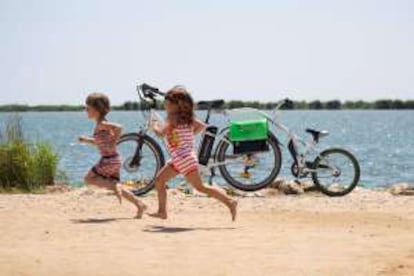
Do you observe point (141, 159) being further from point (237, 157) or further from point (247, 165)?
point (247, 165)

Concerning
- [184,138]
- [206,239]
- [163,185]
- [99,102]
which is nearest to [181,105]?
[184,138]

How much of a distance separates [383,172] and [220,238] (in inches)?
851

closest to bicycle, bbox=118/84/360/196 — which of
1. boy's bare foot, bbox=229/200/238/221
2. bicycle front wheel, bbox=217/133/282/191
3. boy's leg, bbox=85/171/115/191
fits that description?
bicycle front wheel, bbox=217/133/282/191

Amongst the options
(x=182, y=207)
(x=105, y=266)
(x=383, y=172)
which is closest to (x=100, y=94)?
(x=182, y=207)

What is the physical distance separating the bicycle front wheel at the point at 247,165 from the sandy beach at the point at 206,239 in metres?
0.90

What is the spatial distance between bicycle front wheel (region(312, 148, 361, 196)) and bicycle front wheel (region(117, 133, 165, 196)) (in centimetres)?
216

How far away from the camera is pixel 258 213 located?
1064 centimetres

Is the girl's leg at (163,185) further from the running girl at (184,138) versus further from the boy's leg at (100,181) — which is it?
the boy's leg at (100,181)

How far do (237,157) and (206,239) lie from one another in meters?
4.31

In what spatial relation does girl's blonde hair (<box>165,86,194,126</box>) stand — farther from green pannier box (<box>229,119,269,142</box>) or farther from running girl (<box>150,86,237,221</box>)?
green pannier box (<box>229,119,269,142</box>)

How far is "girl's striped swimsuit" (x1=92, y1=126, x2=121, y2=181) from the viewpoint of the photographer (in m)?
10.0

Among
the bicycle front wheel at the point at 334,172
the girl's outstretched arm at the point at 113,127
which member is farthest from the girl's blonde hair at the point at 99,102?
the bicycle front wheel at the point at 334,172

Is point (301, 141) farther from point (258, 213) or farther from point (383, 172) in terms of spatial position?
point (383, 172)

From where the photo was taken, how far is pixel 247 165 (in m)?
12.5
